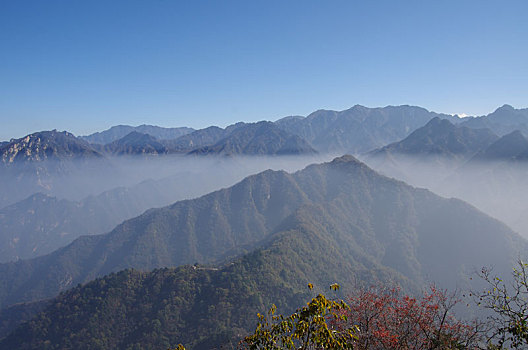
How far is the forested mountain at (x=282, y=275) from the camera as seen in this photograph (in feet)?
307

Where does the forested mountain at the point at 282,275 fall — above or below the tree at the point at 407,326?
below

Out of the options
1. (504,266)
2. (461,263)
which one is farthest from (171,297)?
(504,266)

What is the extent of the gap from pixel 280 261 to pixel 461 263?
88132 millimetres

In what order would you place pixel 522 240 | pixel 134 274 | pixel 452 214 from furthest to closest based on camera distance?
pixel 452 214
pixel 522 240
pixel 134 274

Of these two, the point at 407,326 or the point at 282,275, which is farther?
→ the point at 282,275

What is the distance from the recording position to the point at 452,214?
157 m

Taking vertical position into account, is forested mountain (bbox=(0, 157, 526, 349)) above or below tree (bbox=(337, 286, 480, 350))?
below

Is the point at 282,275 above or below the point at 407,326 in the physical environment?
below

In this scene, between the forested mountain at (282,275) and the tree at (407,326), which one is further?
the forested mountain at (282,275)

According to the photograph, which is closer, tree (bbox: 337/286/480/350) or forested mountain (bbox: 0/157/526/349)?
tree (bbox: 337/286/480/350)

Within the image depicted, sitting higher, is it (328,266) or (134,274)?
(134,274)

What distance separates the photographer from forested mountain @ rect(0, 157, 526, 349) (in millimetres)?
93625

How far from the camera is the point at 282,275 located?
11338 cm

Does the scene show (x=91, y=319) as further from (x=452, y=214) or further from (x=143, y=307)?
(x=452, y=214)
